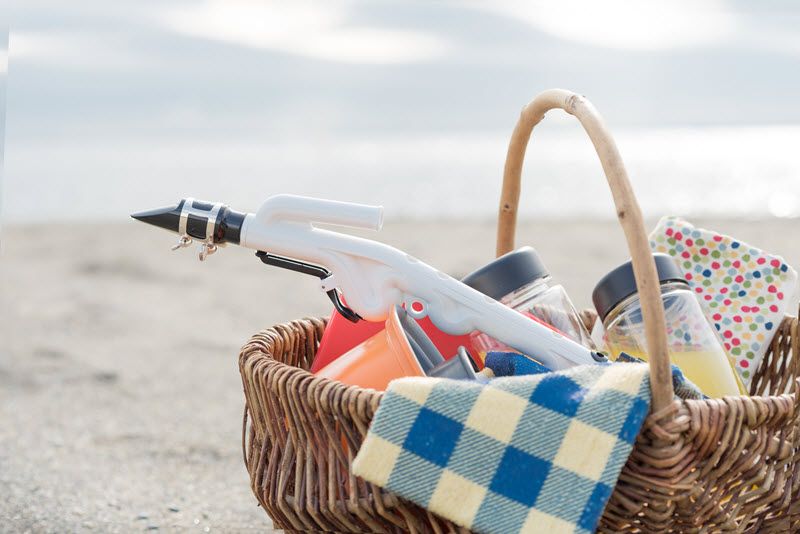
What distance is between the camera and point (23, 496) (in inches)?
62.2

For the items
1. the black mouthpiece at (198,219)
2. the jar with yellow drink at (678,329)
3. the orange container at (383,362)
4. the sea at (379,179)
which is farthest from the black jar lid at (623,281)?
the sea at (379,179)

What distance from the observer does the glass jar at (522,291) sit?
42.6 inches

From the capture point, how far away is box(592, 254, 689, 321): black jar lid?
41.6 inches

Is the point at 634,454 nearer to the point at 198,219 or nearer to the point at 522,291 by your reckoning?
the point at 522,291

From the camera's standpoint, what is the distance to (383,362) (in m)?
0.97

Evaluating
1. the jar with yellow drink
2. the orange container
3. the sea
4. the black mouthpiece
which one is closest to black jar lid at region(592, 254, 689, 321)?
the jar with yellow drink

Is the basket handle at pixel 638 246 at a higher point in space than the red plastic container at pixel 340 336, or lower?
higher

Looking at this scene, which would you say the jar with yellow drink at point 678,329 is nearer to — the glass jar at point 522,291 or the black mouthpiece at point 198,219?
the glass jar at point 522,291

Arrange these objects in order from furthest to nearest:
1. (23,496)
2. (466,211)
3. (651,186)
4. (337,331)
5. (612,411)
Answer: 1. (651,186)
2. (466,211)
3. (23,496)
4. (337,331)
5. (612,411)

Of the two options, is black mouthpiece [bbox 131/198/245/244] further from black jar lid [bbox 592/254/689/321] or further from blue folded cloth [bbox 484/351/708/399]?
black jar lid [bbox 592/254/689/321]

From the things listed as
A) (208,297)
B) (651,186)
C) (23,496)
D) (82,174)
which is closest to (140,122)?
(82,174)

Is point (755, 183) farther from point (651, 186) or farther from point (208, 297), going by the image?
point (208, 297)

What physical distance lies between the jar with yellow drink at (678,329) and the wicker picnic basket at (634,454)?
135mm

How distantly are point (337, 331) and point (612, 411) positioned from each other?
431mm
